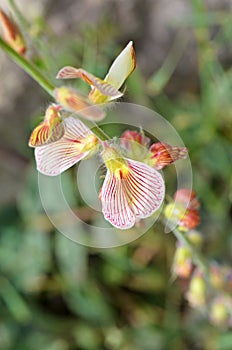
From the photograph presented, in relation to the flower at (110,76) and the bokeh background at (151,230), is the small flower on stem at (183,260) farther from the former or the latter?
the bokeh background at (151,230)

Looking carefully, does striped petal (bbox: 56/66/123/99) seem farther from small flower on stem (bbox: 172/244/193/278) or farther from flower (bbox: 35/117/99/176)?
small flower on stem (bbox: 172/244/193/278)

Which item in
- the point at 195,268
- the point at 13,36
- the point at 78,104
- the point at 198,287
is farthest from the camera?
the point at 195,268

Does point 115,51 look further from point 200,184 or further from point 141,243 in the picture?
point 141,243

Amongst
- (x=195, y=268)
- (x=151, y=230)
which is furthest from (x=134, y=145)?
(x=151, y=230)

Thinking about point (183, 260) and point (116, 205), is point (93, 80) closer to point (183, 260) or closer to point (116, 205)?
point (116, 205)

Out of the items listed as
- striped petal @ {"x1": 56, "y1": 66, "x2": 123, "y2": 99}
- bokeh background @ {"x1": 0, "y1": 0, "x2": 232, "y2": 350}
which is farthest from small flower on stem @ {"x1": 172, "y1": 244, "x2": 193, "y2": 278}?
bokeh background @ {"x1": 0, "y1": 0, "x2": 232, "y2": 350}

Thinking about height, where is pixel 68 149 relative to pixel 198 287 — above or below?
above
